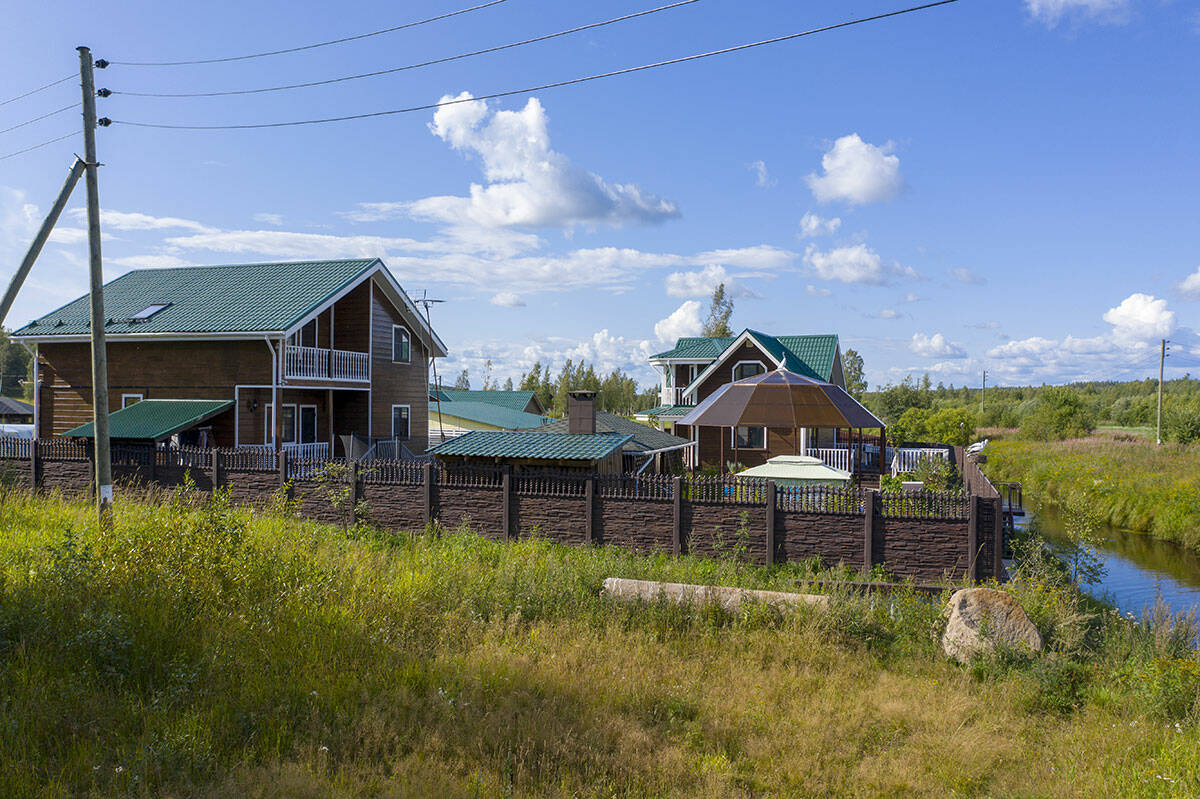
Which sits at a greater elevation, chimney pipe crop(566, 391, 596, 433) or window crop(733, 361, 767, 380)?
window crop(733, 361, 767, 380)

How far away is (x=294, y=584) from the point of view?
27.3ft

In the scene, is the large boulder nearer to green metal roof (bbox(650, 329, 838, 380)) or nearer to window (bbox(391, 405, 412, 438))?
window (bbox(391, 405, 412, 438))

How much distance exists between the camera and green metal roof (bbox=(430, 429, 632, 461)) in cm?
1407

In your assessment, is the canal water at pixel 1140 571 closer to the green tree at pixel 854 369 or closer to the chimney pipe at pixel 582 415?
the chimney pipe at pixel 582 415

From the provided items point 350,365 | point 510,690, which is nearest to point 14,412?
point 350,365

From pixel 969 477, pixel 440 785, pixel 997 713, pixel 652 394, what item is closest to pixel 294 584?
pixel 440 785

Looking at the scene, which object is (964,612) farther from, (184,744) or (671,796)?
(184,744)

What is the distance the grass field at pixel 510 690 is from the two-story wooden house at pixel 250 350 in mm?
11737

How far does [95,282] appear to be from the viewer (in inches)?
489

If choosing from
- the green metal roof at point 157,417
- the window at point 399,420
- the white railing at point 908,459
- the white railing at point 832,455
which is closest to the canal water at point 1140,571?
the white railing at point 908,459

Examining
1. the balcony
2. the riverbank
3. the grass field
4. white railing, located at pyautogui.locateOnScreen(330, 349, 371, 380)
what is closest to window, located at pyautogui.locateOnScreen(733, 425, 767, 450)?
the riverbank

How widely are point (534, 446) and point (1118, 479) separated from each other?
2331 cm

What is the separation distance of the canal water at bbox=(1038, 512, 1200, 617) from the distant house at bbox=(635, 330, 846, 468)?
9.37 meters

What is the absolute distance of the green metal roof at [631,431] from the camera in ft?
64.8
